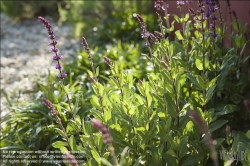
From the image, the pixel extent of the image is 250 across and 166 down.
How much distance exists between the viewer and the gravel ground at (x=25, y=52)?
455 centimetres

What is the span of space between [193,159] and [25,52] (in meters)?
4.49

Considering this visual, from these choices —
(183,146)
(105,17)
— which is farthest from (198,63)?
(105,17)

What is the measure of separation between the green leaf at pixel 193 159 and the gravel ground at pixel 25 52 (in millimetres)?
2328

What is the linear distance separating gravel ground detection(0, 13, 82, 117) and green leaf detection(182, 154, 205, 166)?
2.33 meters

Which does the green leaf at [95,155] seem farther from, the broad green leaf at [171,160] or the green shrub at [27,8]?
the green shrub at [27,8]

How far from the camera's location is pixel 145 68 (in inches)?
152

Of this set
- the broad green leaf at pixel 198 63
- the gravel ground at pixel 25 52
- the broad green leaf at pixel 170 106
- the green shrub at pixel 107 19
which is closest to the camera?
the broad green leaf at pixel 170 106

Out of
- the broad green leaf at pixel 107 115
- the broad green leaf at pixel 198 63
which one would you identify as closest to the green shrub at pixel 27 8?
the broad green leaf at pixel 198 63

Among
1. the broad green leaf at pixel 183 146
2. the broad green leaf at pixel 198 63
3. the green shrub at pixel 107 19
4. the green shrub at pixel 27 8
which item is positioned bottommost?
the broad green leaf at pixel 183 146

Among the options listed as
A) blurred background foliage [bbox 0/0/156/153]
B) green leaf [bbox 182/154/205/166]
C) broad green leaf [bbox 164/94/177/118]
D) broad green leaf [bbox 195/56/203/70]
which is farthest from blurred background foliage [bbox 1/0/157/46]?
green leaf [bbox 182/154/205/166]

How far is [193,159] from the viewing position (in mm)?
2074

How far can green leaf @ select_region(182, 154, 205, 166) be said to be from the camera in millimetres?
2057

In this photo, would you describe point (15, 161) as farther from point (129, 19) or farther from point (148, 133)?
point (129, 19)

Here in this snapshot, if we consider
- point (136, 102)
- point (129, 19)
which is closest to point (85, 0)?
point (129, 19)
